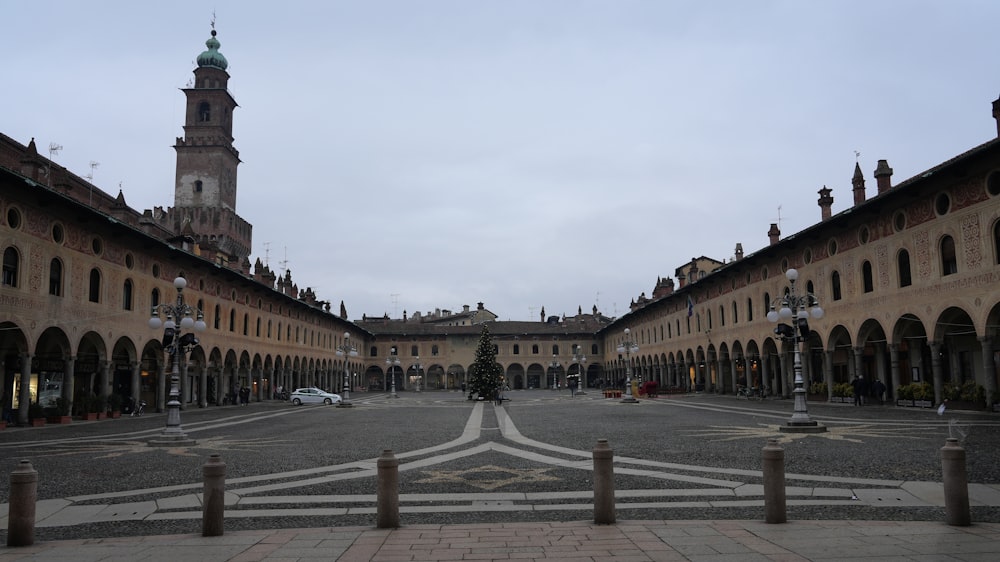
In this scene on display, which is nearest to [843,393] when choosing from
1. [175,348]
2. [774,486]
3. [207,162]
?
[175,348]

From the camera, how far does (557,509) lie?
845 centimetres

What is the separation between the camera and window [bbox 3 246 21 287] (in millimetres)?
23141

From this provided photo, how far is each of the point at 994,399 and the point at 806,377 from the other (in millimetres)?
13896

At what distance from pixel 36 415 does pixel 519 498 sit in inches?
909

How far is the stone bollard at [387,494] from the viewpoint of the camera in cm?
711

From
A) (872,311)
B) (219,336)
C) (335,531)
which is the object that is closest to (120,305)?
(219,336)

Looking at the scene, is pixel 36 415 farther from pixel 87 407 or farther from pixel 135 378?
pixel 135 378

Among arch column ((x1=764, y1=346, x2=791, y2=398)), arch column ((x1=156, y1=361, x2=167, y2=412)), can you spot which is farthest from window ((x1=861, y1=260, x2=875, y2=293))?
arch column ((x1=156, y1=361, x2=167, y2=412))

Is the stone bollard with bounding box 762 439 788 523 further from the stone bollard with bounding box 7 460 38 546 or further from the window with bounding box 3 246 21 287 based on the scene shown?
the window with bounding box 3 246 21 287

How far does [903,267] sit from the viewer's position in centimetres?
2748

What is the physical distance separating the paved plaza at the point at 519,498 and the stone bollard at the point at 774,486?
159mm

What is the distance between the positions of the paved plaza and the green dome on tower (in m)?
68.2

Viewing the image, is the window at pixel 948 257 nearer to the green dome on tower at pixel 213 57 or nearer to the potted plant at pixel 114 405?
the potted plant at pixel 114 405

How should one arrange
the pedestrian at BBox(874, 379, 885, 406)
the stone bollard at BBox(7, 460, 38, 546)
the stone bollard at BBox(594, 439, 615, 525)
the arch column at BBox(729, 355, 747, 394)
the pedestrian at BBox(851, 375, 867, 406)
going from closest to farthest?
the stone bollard at BBox(7, 460, 38, 546)
the stone bollard at BBox(594, 439, 615, 525)
the pedestrian at BBox(874, 379, 885, 406)
the pedestrian at BBox(851, 375, 867, 406)
the arch column at BBox(729, 355, 747, 394)
